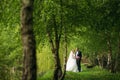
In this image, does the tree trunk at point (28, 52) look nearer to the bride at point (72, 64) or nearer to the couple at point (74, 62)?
the couple at point (74, 62)

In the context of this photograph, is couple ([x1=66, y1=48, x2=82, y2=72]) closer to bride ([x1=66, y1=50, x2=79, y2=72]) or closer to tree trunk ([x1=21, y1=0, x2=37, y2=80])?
bride ([x1=66, y1=50, x2=79, y2=72])

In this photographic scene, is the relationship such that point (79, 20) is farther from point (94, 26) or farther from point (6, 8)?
point (6, 8)

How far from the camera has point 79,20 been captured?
88.1 feet

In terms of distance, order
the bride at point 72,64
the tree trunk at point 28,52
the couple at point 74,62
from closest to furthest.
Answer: the tree trunk at point 28,52
the couple at point 74,62
the bride at point 72,64

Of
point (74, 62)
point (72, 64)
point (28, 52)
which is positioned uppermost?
point (28, 52)

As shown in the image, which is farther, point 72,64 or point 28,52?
point 72,64

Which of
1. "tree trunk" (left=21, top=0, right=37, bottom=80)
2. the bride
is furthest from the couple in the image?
"tree trunk" (left=21, top=0, right=37, bottom=80)

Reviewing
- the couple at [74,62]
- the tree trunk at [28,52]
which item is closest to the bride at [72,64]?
the couple at [74,62]

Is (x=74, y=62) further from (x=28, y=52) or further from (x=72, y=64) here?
(x=28, y=52)

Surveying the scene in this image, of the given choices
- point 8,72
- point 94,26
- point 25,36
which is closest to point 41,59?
point 8,72

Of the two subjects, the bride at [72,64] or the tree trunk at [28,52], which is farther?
the bride at [72,64]

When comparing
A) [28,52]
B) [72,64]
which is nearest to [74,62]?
[72,64]

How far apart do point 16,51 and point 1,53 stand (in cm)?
321

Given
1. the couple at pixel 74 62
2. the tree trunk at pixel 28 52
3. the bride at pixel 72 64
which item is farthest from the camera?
the bride at pixel 72 64
